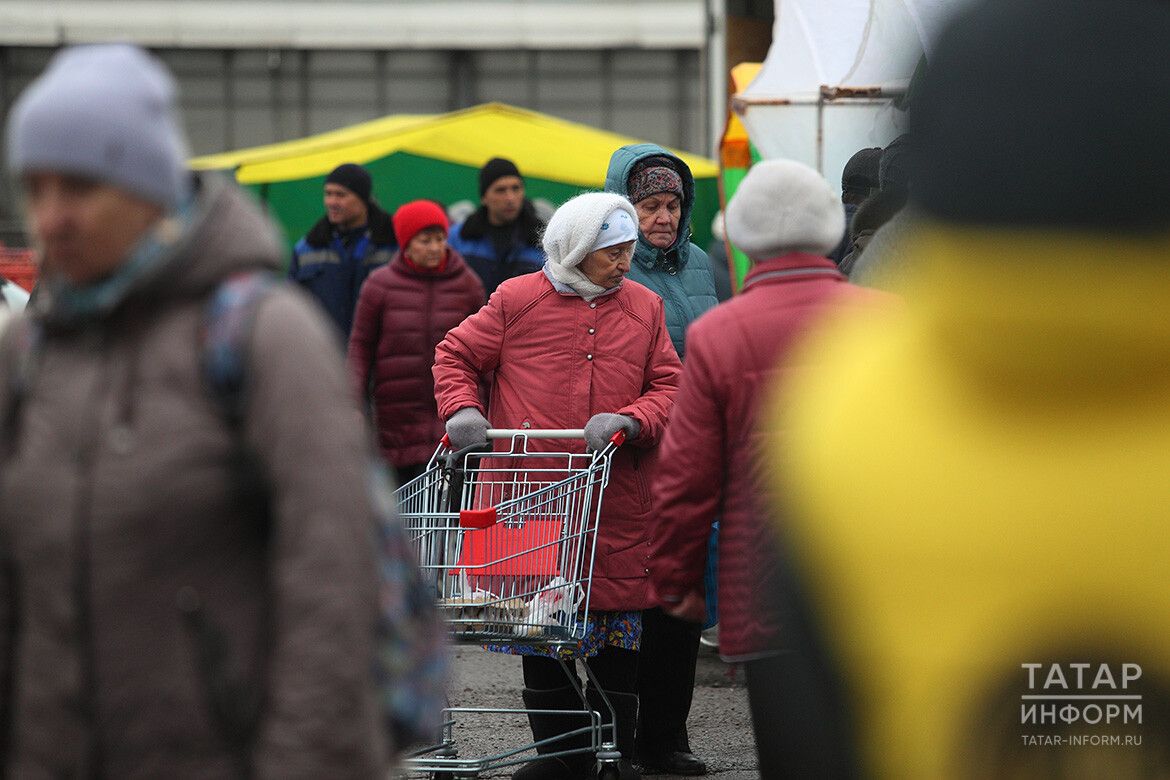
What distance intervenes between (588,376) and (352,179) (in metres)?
4.67

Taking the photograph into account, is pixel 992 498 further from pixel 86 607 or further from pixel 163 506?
pixel 86 607

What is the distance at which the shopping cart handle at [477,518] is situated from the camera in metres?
5.69

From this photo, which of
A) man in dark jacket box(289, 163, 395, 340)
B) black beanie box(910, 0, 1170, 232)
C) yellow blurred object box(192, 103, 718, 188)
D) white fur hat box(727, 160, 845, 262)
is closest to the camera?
black beanie box(910, 0, 1170, 232)

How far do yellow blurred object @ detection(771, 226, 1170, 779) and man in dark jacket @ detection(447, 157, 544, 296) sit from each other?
306 inches

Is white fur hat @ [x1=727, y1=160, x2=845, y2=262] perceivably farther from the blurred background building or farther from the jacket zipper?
the blurred background building

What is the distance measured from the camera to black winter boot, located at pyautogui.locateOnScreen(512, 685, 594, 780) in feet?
Answer: 21.3

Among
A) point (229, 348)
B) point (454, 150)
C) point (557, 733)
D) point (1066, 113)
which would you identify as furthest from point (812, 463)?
point (454, 150)

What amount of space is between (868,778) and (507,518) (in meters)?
2.93

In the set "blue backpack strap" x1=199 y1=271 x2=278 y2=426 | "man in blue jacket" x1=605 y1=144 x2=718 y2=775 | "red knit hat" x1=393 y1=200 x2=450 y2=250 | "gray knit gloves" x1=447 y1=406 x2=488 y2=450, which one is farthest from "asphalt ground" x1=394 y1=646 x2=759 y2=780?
"blue backpack strap" x1=199 y1=271 x2=278 y2=426

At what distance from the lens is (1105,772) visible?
2.86m

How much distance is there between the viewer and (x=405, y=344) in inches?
376

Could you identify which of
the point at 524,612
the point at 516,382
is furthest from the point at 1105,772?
the point at 516,382

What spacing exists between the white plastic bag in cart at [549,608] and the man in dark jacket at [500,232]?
4.95 metres

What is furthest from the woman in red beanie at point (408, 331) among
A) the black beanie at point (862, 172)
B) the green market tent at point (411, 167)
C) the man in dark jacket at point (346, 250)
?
the green market tent at point (411, 167)
